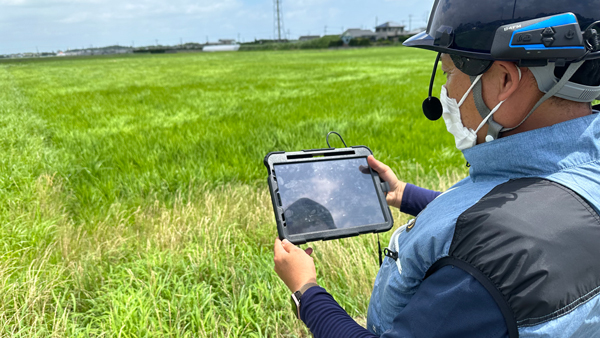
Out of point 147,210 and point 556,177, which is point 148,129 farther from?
point 556,177

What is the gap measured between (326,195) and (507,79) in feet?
2.78

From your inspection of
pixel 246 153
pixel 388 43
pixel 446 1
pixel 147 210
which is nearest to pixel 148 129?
pixel 246 153

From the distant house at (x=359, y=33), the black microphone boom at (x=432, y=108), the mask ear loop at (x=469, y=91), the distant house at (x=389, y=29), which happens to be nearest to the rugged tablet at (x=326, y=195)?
the black microphone boom at (x=432, y=108)

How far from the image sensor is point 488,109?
1.11 meters

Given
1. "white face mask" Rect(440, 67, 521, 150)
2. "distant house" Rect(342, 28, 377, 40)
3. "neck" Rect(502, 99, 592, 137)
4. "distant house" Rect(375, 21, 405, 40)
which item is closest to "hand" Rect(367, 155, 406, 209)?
"white face mask" Rect(440, 67, 521, 150)

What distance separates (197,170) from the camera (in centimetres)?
457

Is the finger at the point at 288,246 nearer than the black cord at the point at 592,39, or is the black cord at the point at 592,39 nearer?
the black cord at the point at 592,39

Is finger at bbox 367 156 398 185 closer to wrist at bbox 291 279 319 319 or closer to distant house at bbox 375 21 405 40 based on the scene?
wrist at bbox 291 279 319 319

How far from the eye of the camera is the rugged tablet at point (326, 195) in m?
1.55

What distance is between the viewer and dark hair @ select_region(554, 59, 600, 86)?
1004mm

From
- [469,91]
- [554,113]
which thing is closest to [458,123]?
[469,91]

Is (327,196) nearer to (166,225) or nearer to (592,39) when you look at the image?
(592,39)

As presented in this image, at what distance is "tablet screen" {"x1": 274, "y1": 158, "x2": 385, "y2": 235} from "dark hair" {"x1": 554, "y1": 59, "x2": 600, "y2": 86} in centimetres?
85

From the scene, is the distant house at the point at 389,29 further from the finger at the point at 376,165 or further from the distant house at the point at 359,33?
the finger at the point at 376,165
